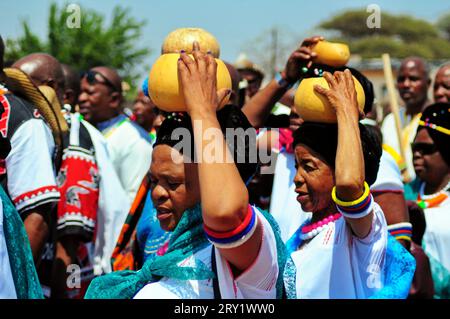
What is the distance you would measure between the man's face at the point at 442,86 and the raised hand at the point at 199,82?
14.8ft

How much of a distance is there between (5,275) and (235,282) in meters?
0.91

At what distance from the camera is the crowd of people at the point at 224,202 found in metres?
2.14

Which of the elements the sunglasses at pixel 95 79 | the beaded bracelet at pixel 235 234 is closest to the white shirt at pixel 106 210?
the sunglasses at pixel 95 79

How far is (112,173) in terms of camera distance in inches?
204

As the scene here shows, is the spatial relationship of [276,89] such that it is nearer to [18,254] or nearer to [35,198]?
[35,198]

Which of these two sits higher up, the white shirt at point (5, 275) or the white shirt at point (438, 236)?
the white shirt at point (5, 275)

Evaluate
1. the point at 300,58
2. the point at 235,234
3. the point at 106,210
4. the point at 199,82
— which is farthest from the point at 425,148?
the point at 235,234

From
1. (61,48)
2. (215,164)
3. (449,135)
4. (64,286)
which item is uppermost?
(215,164)

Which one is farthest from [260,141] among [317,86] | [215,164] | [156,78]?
[215,164]

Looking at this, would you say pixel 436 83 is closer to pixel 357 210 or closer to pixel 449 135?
pixel 449 135

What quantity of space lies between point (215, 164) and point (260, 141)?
2.51 m

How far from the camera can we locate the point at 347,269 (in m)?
2.77

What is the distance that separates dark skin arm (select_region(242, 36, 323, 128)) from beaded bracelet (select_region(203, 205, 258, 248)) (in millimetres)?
1667

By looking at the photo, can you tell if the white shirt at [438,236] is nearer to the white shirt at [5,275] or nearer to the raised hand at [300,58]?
the raised hand at [300,58]
